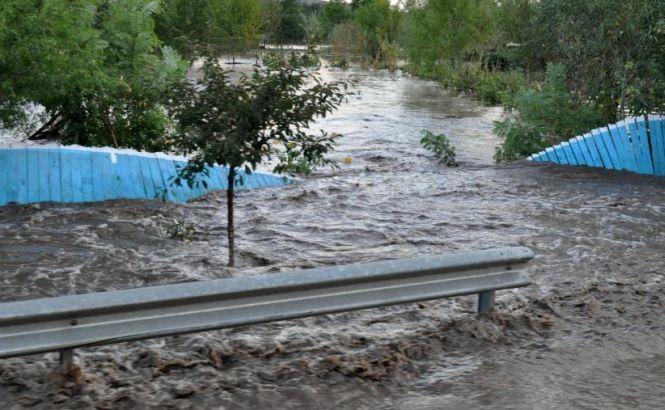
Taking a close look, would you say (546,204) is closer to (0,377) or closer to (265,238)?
(265,238)

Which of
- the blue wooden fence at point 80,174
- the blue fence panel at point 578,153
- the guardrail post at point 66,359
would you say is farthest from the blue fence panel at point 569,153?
the guardrail post at point 66,359

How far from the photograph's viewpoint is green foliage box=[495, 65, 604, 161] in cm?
1695

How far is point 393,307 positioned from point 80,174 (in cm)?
619

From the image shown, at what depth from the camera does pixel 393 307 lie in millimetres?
7379

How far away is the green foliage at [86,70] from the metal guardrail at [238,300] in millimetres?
6019

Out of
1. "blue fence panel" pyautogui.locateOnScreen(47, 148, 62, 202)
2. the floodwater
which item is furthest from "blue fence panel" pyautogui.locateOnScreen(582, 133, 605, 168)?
"blue fence panel" pyautogui.locateOnScreen(47, 148, 62, 202)

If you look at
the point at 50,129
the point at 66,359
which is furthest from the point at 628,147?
the point at 66,359

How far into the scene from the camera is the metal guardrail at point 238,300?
4.82 meters

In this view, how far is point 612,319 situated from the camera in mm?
6859

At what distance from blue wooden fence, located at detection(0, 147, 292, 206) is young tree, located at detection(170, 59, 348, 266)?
3.21 meters

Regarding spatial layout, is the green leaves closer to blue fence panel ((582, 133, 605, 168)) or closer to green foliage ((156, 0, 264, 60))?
green foliage ((156, 0, 264, 60))

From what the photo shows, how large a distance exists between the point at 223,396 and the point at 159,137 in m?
9.60

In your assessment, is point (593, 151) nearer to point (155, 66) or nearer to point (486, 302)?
point (155, 66)

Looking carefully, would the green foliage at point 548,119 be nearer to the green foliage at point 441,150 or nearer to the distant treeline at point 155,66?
the distant treeline at point 155,66
